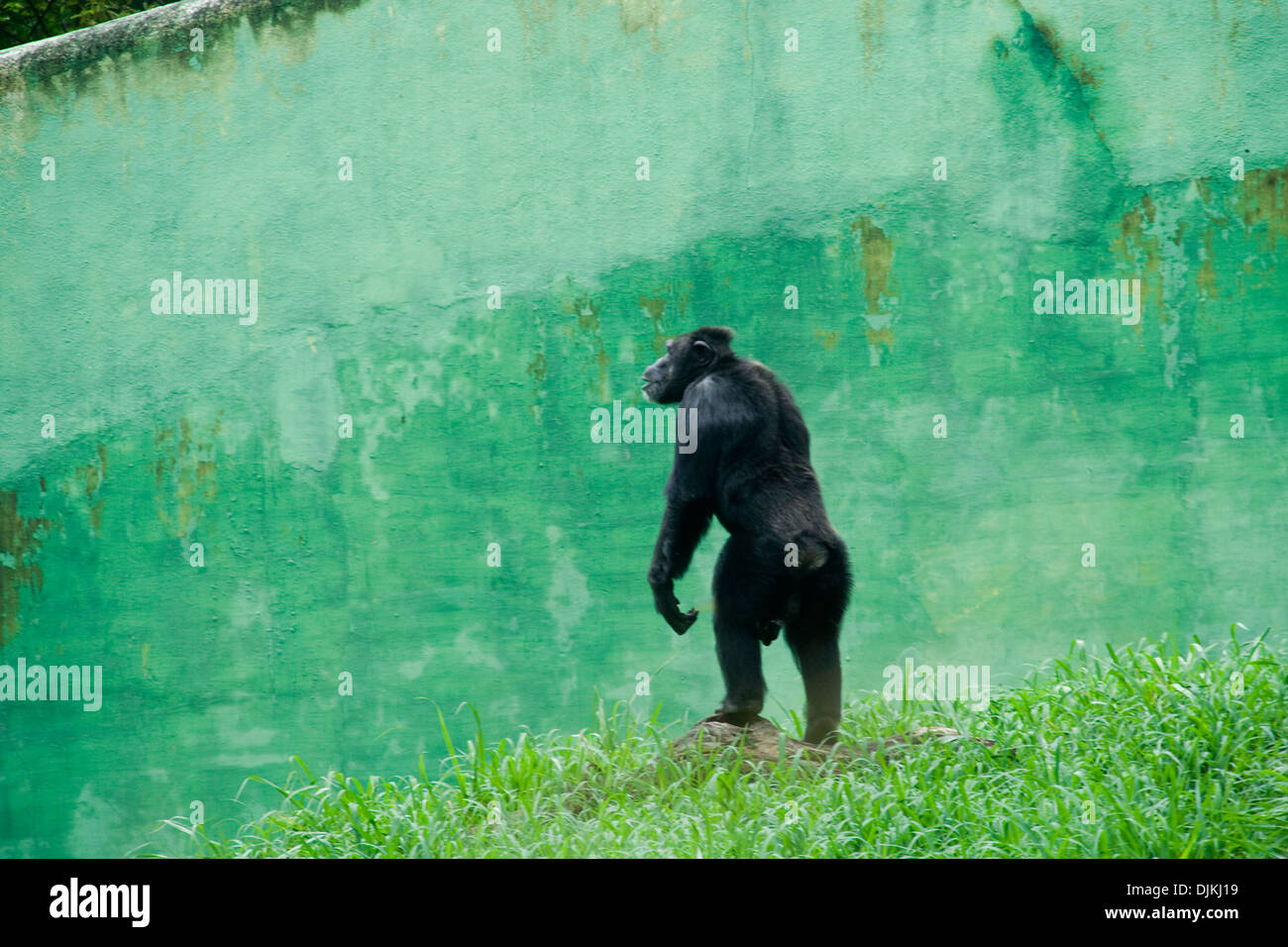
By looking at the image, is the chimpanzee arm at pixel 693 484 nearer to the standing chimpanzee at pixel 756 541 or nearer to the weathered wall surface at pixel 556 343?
the standing chimpanzee at pixel 756 541

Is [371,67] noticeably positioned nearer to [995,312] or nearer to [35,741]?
[995,312]

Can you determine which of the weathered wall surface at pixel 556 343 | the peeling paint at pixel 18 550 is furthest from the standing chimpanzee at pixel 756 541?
the peeling paint at pixel 18 550

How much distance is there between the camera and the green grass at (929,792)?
4492mm

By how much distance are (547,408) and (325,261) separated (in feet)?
4.74

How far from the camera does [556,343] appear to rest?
6785 millimetres

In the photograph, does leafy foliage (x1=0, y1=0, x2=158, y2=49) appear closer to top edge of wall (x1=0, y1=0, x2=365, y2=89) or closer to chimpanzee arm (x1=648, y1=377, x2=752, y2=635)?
top edge of wall (x1=0, y1=0, x2=365, y2=89)

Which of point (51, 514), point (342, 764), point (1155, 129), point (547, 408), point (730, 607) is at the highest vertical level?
point (1155, 129)

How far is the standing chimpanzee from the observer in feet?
17.7

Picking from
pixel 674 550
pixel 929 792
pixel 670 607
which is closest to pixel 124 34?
pixel 674 550

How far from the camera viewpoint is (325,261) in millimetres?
6789

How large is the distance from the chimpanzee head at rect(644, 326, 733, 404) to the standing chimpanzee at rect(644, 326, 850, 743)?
0.15m

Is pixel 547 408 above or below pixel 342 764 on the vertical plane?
above

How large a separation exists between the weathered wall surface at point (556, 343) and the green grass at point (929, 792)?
78 centimetres

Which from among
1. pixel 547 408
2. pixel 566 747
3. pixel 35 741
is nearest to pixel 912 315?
pixel 547 408
